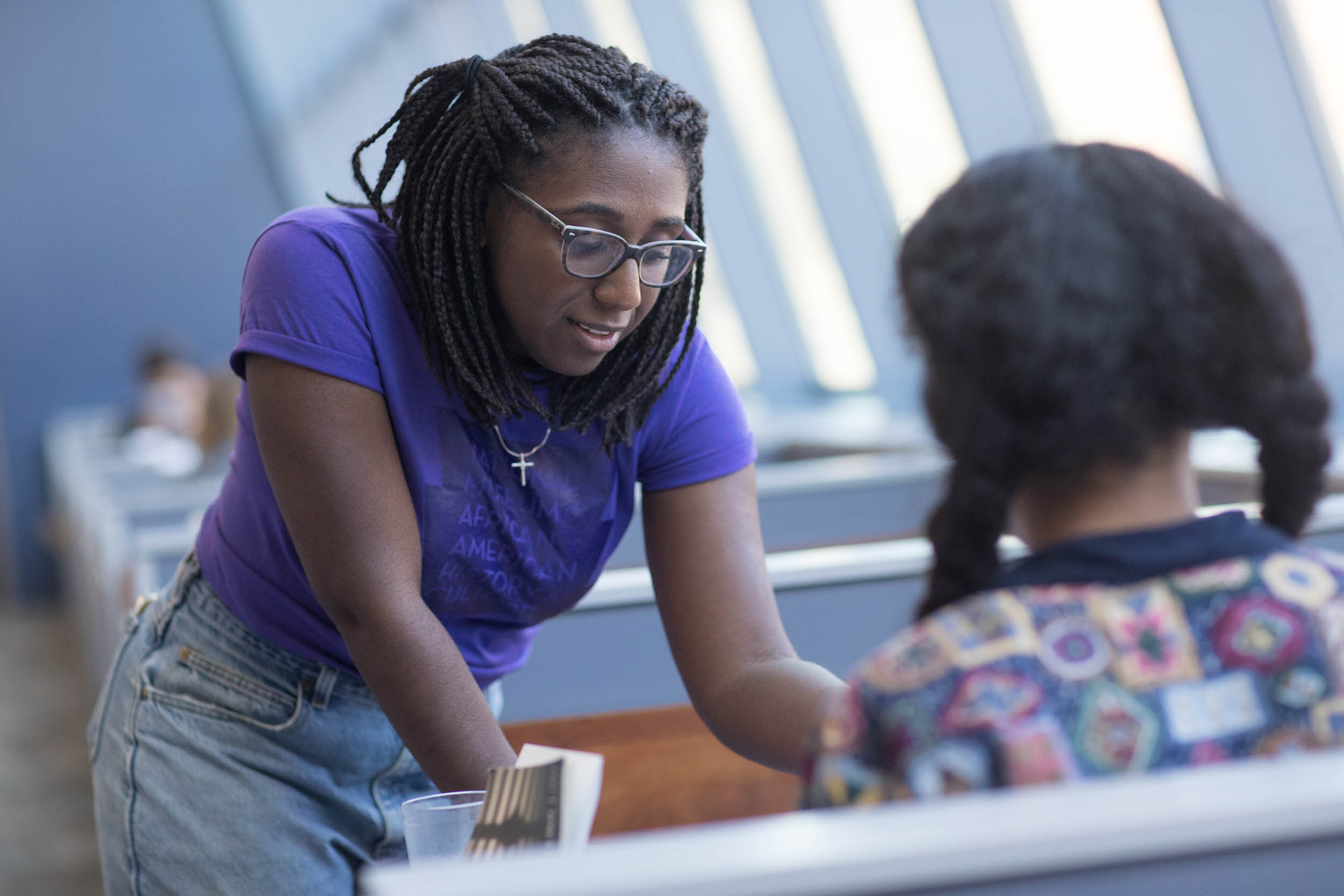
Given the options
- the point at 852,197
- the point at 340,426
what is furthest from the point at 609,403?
the point at 852,197

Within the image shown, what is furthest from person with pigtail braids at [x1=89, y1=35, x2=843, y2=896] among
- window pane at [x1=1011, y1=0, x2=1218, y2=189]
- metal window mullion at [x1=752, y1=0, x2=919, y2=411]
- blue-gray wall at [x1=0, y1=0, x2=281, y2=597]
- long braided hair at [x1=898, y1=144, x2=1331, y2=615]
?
blue-gray wall at [x1=0, y1=0, x2=281, y2=597]

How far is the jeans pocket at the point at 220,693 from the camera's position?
116 centimetres

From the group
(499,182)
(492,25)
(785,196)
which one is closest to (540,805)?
(499,182)

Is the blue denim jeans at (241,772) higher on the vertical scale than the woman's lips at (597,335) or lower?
lower

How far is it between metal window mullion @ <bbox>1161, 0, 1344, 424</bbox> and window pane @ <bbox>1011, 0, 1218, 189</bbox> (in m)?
Result: 0.05

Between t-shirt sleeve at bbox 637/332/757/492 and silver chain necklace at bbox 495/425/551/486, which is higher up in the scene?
silver chain necklace at bbox 495/425/551/486

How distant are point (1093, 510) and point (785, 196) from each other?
5.45 m

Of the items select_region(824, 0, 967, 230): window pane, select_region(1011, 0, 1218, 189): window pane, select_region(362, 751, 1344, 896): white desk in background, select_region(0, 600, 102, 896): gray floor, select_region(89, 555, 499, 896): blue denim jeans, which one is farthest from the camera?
select_region(824, 0, 967, 230): window pane

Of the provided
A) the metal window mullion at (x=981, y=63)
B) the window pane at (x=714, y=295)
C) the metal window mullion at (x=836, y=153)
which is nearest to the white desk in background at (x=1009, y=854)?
the metal window mullion at (x=981, y=63)

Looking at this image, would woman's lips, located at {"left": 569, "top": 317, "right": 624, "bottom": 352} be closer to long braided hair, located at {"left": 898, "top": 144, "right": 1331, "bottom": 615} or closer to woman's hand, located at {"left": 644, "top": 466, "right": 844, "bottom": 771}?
woman's hand, located at {"left": 644, "top": 466, "right": 844, "bottom": 771}

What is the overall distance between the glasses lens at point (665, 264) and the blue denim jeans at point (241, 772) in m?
0.45

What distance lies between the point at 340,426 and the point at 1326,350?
265 cm

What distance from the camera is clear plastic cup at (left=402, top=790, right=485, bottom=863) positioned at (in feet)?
3.10

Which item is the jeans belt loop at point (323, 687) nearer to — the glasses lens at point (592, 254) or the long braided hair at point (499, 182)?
the long braided hair at point (499, 182)
